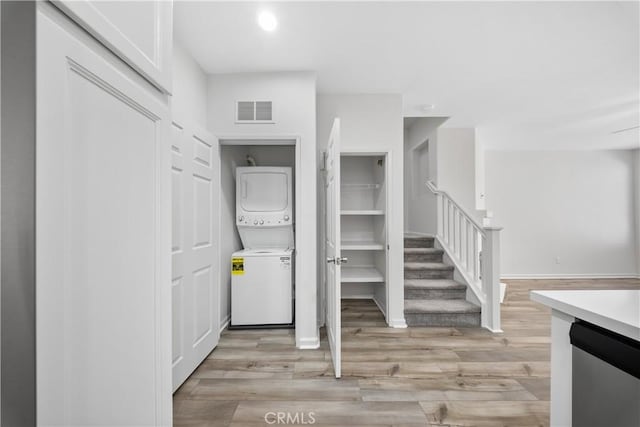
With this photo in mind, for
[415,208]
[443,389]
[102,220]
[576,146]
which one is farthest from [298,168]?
[576,146]

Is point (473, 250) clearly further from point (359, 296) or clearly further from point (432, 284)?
point (359, 296)

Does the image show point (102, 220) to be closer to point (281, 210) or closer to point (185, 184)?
point (185, 184)

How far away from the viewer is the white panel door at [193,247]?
2211 mm

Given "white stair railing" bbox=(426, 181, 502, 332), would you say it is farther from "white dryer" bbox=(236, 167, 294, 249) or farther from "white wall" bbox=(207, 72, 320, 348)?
"white dryer" bbox=(236, 167, 294, 249)

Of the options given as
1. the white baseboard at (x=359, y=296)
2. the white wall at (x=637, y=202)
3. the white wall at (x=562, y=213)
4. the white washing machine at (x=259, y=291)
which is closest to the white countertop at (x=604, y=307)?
the white washing machine at (x=259, y=291)

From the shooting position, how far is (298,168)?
3.06m

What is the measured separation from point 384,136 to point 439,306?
82.7 inches

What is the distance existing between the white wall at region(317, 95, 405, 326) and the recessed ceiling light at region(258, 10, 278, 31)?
4.45ft

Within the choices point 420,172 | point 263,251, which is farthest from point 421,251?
point 263,251

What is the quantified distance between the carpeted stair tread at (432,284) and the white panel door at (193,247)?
7.91ft

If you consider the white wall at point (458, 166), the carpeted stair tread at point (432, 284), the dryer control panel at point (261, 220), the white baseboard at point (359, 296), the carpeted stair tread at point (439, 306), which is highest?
the white wall at point (458, 166)

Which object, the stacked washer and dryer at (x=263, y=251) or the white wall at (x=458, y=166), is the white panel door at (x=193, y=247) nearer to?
the stacked washer and dryer at (x=263, y=251)

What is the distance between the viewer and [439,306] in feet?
12.2

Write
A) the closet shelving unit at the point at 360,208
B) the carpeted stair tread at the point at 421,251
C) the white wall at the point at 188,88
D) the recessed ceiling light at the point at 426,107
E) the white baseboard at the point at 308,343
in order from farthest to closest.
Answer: the closet shelving unit at the point at 360,208, the carpeted stair tread at the point at 421,251, the recessed ceiling light at the point at 426,107, the white baseboard at the point at 308,343, the white wall at the point at 188,88
